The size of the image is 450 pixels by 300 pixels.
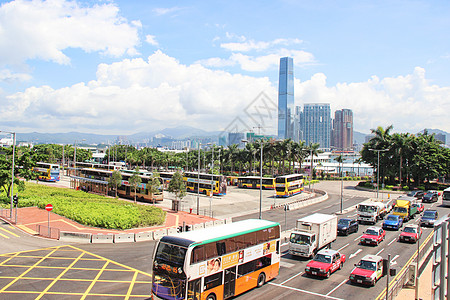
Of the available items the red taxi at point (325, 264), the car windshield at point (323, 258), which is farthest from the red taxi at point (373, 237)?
the car windshield at point (323, 258)

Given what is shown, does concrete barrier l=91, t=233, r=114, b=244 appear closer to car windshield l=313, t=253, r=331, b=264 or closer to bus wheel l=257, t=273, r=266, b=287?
bus wheel l=257, t=273, r=266, b=287

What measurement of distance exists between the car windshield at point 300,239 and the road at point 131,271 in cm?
147

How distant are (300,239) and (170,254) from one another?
13228 millimetres

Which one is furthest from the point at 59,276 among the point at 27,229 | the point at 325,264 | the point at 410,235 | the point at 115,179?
the point at 115,179

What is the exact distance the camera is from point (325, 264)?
22234 mm

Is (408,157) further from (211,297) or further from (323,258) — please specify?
(211,297)

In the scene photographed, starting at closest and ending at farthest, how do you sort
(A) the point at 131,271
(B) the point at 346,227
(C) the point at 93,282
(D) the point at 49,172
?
(C) the point at 93,282 < (A) the point at 131,271 < (B) the point at 346,227 < (D) the point at 49,172

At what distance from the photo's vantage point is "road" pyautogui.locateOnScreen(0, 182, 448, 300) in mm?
19000

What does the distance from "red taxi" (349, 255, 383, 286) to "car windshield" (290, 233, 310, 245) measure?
173 inches

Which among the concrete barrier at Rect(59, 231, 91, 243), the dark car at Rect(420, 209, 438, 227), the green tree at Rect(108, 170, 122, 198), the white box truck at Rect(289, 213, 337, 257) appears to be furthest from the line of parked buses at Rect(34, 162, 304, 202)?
the dark car at Rect(420, 209, 438, 227)

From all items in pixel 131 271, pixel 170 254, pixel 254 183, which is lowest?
pixel 131 271

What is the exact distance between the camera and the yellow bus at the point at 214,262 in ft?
50.4

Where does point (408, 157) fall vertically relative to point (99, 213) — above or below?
above

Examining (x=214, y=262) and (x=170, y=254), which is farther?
(x=214, y=262)
